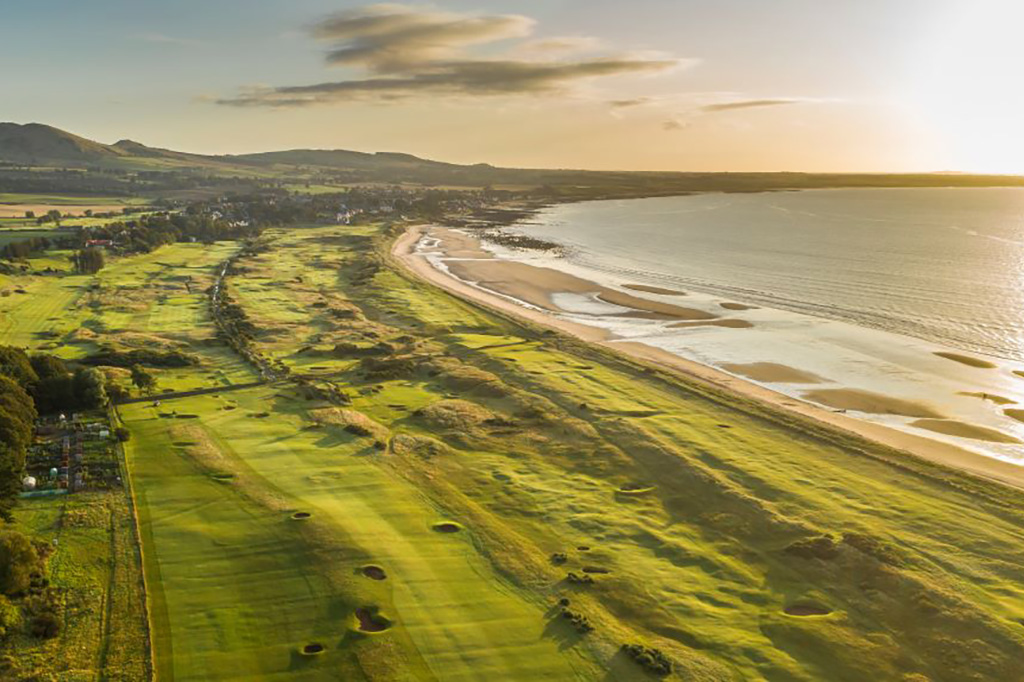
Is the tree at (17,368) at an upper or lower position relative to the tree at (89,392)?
upper

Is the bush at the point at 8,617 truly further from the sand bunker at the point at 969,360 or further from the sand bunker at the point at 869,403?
the sand bunker at the point at 969,360

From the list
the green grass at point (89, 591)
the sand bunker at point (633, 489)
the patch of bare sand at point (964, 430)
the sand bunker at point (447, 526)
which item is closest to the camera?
the green grass at point (89, 591)

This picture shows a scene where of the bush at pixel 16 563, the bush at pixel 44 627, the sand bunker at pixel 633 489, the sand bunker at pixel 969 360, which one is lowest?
the bush at pixel 44 627

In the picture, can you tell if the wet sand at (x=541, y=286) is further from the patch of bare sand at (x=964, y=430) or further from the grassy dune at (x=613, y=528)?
the patch of bare sand at (x=964, y=430)

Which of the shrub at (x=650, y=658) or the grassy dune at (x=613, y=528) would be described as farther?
the grassy dune at (x=613, y=528)

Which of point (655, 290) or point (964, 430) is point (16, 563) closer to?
point (964, 430)

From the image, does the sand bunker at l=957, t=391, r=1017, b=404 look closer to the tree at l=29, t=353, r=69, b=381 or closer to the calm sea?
the calm sea

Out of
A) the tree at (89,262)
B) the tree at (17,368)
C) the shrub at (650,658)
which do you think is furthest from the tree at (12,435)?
the tree at (89,262)

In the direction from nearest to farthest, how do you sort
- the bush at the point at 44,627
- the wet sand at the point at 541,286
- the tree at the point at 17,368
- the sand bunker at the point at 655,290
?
the bush at the point at 44,627 → the tree at the point at 17,368 → the wet sand at the point at 541,286 → the sand bunker at the point at 655,290
